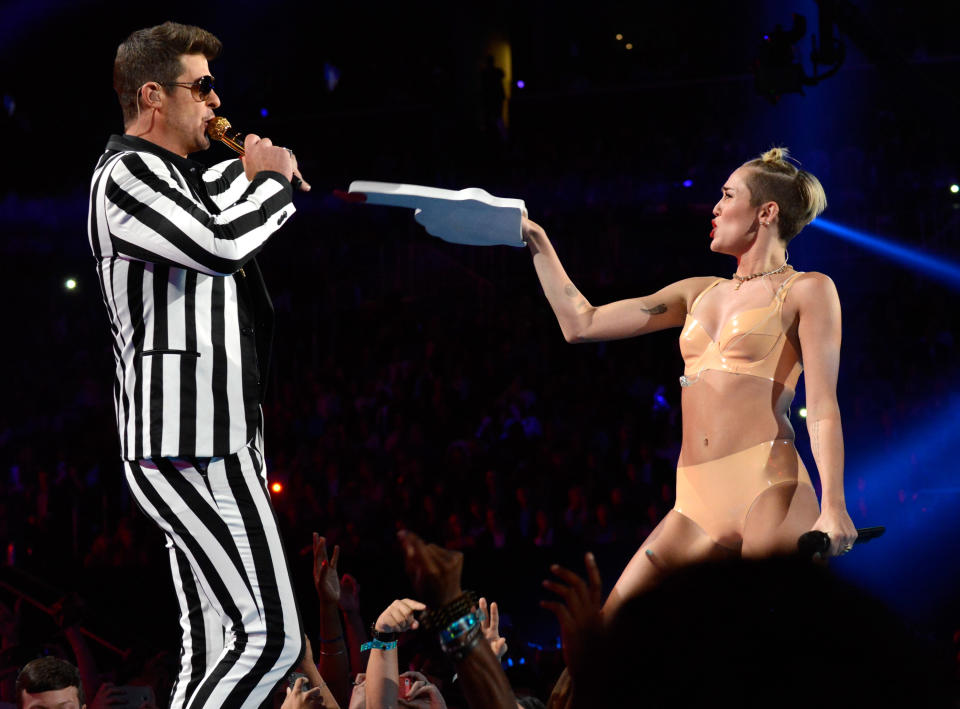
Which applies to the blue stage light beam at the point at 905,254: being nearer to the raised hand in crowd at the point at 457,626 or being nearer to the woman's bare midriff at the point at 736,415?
the woman's bare midriff at the point at 736,415

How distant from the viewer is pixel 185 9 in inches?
446

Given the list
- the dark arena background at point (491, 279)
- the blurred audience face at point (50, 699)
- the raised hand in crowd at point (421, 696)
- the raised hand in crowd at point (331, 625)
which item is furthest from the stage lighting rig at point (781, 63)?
the blurred audience face at point (50, 699)

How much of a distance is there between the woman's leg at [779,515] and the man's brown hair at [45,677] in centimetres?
203

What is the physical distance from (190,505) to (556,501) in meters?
5.51

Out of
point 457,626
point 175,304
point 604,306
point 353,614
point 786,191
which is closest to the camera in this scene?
point 457,626

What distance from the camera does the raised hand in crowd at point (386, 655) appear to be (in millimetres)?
2682

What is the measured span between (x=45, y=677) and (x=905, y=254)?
30.6 feet

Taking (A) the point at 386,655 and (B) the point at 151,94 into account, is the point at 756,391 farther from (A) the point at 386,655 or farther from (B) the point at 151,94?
(B) the point at 151,94

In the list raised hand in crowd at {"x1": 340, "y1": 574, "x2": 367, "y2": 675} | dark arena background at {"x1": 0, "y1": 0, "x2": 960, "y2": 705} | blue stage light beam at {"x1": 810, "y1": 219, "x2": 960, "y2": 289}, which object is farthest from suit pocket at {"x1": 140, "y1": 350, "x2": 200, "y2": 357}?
blue stage light beam at {"x1": 810, "y1": 219, "x2": 960, "y2": 289}

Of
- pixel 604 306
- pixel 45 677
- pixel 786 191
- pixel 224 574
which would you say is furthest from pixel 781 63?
pixel 224 574

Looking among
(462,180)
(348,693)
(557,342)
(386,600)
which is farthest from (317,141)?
(348,693)

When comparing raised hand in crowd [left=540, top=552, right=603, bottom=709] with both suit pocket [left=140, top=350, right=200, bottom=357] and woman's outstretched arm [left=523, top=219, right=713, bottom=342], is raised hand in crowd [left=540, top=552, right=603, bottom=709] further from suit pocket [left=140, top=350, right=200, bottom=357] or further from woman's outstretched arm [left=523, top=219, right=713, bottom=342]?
woman's outstretched arm [left=523, top=219, right=713, bottom=342]

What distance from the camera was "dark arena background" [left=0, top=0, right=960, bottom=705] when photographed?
7.03 m

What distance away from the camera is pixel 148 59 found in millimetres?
2393
